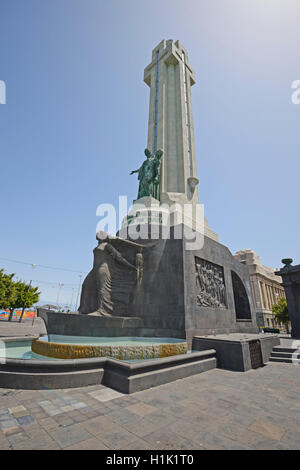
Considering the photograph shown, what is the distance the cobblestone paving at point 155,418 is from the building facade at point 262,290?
4157cm

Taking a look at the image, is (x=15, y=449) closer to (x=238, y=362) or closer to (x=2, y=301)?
(x=238, y=362)

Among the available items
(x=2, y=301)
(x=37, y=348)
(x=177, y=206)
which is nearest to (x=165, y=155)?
(x=177, y=206)

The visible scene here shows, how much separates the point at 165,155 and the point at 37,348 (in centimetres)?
1818

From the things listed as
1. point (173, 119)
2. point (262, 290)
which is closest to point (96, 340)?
point (173, 119)

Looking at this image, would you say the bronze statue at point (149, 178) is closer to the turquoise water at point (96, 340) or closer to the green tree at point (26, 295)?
the turquoise water at point (96, 340)

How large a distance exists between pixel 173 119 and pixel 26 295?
109 ft

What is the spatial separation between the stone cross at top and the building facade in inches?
1166

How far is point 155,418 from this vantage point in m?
3.47

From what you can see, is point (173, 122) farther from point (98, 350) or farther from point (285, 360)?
point (98, 350)

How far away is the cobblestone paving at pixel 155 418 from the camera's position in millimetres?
2814

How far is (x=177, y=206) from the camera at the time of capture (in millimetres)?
15727

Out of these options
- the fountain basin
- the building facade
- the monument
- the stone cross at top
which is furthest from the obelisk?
the building facade

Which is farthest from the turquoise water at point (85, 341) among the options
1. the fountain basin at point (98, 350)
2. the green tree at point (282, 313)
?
the green tree at point (282, 313)
